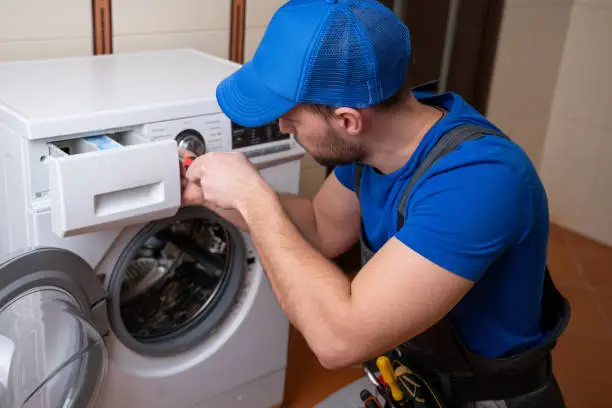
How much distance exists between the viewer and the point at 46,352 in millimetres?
1354

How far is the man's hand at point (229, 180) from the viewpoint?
1.26 metres

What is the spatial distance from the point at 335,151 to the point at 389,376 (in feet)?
1.65

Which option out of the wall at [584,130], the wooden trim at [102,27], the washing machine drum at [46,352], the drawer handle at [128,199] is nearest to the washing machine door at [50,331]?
the washing machine drum at [46,352]

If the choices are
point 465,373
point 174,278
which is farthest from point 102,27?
point 465,373

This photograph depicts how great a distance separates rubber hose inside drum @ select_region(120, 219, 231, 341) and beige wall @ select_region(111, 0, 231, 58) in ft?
1.98

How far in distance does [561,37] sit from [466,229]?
8.32 ft

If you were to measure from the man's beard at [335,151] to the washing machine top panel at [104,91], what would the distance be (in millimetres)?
408

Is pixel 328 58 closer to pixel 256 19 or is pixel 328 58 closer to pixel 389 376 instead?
pixel 389 376

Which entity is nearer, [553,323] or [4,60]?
[553,323]

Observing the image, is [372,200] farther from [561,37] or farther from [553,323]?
[561,37]

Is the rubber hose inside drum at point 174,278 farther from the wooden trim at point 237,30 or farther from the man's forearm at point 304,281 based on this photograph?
the wooden trim at point 237,30

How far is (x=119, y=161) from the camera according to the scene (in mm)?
1277

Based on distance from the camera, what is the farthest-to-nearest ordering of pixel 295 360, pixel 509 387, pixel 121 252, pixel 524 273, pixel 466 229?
1. pixel 295 360
2. pixel 121 252
3. pixel 509 387
4. pixel 524 273
5. pixel 466 229

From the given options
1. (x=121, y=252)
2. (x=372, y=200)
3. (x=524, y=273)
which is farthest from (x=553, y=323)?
(x=121, y=252)
